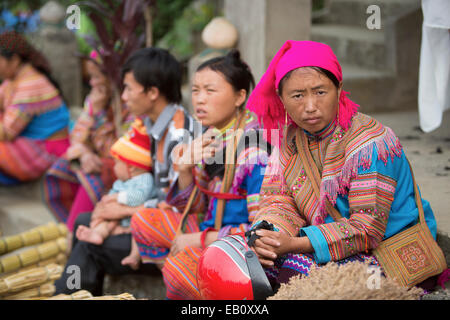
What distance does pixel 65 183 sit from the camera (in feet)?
16.4

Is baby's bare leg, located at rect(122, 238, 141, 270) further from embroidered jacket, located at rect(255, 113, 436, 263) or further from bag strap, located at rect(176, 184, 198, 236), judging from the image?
embroidered jacket, located at rect(255, 113, 436, 263)

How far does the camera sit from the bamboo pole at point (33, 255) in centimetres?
338

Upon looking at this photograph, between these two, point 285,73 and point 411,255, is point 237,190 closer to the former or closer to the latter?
point 285,73

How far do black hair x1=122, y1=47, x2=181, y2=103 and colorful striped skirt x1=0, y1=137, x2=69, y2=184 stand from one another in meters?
2.18

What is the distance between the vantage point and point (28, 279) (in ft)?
10.2

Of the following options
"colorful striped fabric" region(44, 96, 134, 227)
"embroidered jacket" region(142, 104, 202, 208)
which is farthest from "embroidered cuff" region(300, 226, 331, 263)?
"colorful striped fabric" region(44, 96, 134, 227)

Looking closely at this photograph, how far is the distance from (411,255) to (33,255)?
2559mm

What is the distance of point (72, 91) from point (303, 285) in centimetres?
641

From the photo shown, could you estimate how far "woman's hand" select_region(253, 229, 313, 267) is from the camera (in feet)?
7.13

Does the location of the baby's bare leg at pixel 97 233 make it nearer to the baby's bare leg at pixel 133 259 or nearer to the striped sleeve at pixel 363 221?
the baby's bare leg at pixel 133 259

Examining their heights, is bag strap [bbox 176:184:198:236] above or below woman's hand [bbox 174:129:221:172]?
below

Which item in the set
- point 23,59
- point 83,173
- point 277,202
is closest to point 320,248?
point 277,202

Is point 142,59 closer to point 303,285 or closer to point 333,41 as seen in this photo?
point 303,285

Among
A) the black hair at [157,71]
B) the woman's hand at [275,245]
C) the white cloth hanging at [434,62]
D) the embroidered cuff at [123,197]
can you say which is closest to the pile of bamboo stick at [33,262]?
the embroidered cuff at [123,197]
